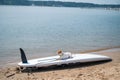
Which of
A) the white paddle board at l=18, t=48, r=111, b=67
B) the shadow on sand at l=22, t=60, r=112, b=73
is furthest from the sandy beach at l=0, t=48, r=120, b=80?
the white paddle board at l=18, t=48, r=111, b=67

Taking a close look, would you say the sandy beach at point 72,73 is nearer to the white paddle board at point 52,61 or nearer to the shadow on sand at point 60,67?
the shadow on sand at point 60,67

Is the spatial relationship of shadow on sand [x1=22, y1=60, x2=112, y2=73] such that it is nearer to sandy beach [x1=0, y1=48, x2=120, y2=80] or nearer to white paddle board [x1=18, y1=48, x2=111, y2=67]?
sandy beach [x1=0, y1=48, x2=120, y2=80]

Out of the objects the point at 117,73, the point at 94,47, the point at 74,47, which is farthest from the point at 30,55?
the point at 117,73

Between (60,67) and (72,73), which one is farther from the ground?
A: (72,73)

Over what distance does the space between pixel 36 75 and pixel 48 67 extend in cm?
165

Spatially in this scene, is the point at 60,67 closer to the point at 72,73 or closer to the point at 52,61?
the point at 52,61

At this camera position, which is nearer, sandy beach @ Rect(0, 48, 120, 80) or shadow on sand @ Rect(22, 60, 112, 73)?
sandy beach @ Rect(0, 48, 120, 80)

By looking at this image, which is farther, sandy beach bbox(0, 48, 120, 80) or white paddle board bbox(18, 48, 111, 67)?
white paddle board bbox(18, 48, 111, 67)

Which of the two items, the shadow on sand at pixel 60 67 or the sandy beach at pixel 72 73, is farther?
the shadow on sand at pixel 60 67

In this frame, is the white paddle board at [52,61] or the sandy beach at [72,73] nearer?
the sandy beach at [72,73]

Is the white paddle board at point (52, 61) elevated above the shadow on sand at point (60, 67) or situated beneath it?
elevated above

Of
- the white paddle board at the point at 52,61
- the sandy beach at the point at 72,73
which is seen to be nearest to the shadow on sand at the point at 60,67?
the sandy beach at the point at 72,73

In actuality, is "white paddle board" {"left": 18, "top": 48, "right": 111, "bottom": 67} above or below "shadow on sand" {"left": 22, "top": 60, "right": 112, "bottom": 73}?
above

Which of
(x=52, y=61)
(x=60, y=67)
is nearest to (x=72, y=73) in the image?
(x=60, y=67)
